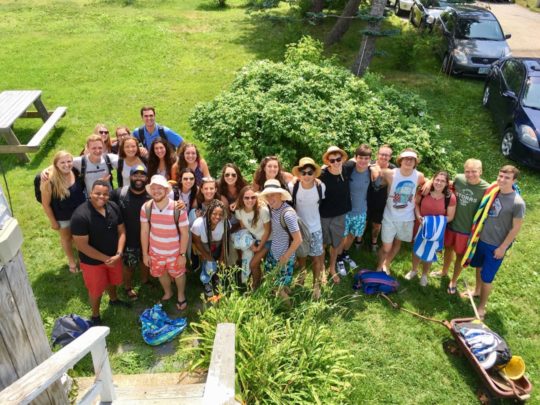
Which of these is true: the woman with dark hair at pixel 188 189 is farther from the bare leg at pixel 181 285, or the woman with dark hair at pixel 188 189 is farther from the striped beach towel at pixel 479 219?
the striped beach towel at pixel 479 219

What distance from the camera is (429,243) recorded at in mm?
5574

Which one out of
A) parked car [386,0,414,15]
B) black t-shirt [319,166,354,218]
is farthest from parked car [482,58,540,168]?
parked car [386,0,414,15]

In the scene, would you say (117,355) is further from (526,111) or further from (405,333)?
(526,111)

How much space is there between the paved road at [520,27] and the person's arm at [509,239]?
12695 mm

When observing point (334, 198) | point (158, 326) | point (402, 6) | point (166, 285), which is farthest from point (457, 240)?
point (402, 6)

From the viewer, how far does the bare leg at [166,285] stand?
208 inches

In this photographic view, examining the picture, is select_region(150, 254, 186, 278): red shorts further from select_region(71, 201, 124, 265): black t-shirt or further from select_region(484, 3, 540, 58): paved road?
select_region(484, 3, 540, 58): paved road

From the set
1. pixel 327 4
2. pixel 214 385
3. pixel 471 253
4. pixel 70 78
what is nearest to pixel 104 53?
pixel 70 78

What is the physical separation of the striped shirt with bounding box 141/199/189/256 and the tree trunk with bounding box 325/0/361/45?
11.8 meters

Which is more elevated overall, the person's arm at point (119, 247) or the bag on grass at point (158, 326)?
the person's arm at point (119, 247)

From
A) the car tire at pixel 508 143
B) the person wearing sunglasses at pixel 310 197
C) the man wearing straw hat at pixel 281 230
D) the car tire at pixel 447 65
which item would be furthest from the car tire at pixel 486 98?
the man wearing straw hat at pixel 281 230

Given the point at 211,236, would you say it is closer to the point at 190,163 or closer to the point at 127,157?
the point at 190,163

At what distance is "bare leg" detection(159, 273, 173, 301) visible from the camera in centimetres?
529

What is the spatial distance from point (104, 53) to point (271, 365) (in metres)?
13.0
